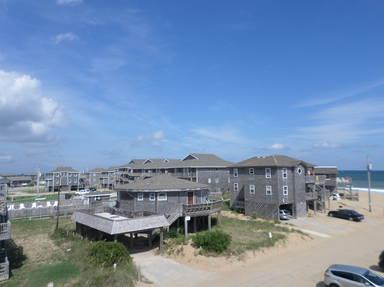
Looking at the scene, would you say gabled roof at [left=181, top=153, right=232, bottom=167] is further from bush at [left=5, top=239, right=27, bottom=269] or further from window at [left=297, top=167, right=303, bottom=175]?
bush at [left=5, top=239, right=27, bottom=269]

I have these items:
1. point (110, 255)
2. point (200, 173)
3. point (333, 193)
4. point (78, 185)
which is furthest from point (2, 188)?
point (78, 185)

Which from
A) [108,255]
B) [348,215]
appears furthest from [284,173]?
[108,255]

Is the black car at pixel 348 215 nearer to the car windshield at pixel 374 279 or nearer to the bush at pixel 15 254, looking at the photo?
the car windshield at pixel 374 279

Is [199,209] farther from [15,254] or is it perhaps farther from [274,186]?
[15,254]

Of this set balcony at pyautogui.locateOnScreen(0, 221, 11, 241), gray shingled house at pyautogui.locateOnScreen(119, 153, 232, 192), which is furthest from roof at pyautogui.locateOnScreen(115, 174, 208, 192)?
gray shingled house at pyautogui.locateOnScreen(119, 153, 232, 192)

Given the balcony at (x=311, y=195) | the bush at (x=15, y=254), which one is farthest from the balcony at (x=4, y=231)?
the balcony at (x=311, y=195)

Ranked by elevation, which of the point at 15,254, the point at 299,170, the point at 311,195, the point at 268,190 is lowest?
the point at 15,254

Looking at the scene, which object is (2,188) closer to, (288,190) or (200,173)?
(288,190)
